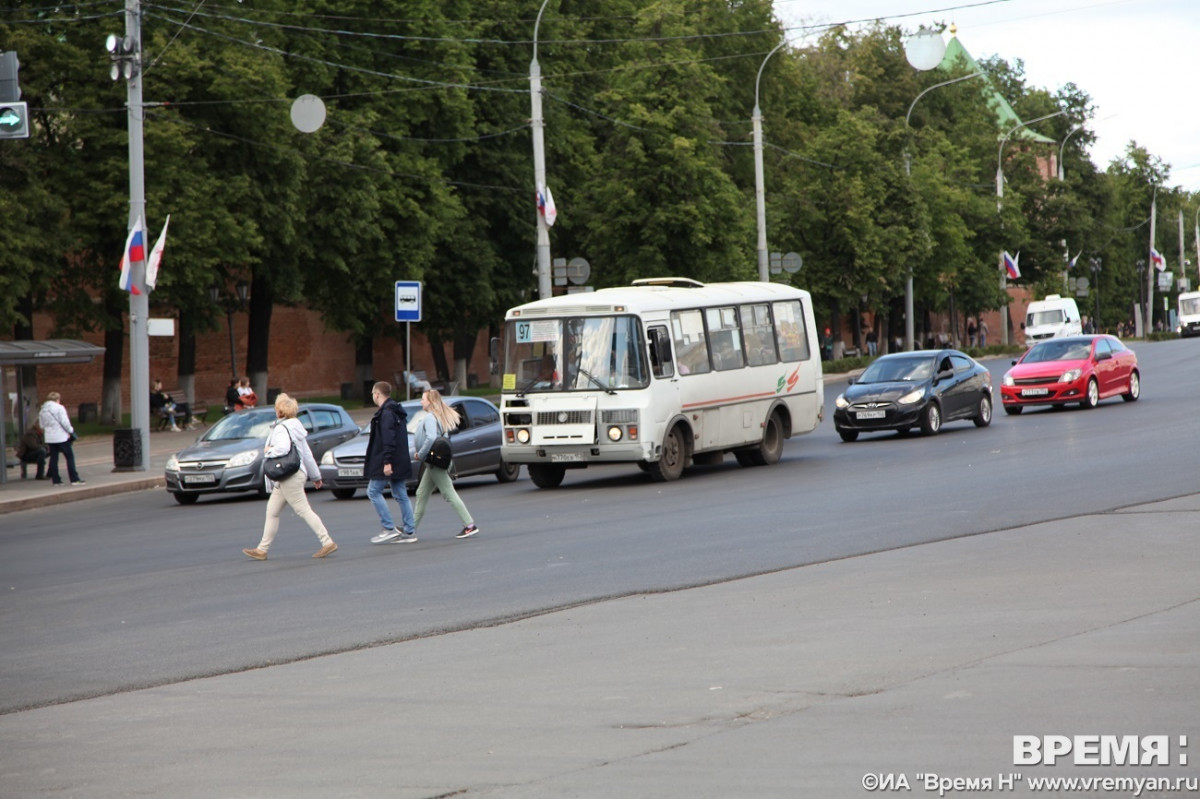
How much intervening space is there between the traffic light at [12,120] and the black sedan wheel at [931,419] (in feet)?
54.6

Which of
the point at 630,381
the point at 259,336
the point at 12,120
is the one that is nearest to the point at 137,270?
the point at 12,120

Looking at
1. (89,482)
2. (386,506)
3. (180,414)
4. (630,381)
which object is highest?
(630,381)

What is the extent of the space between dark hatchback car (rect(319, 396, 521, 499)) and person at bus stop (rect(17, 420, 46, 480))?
7.24 m

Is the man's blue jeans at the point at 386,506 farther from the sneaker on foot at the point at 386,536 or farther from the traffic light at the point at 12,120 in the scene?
the traffic light at the point at 12,120

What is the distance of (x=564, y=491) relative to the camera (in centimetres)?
2353

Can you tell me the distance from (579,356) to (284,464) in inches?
301

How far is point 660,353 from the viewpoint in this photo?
77.1 feet

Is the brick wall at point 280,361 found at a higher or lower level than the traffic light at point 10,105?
lower

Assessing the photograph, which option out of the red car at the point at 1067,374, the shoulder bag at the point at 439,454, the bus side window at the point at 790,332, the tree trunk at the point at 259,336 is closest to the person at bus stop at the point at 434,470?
the shoulder bag at the point at 439,454

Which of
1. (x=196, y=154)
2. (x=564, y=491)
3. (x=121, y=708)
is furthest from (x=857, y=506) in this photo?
(x=196, y=154)

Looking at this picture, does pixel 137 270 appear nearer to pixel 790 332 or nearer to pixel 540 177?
pixel 540 177

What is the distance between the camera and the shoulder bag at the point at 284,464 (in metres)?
16.5

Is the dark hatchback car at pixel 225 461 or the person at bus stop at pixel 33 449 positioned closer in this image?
the dark hatchback car at pixel 225 461

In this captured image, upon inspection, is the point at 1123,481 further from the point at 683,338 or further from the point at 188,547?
the point at 188,547
